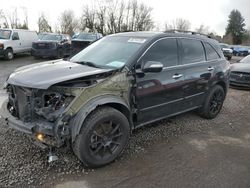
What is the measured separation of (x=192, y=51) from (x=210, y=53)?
71 centimetres

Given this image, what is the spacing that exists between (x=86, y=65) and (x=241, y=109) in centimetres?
461

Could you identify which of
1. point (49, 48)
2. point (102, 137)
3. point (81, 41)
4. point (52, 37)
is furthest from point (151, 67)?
point (52, 37)

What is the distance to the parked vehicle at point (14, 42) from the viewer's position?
604 inches

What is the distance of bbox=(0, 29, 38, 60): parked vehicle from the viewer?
15.3 meters

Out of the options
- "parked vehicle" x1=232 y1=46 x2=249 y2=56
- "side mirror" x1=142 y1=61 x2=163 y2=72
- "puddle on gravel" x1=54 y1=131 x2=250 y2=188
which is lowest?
"parked vehicle" x1=232 y1=46 x2=249 y2=56

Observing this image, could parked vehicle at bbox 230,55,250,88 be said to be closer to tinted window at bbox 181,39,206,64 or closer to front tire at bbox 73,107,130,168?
tinted window at bbox 181,39,206,64

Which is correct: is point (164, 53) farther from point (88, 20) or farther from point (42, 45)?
point (88, 20)

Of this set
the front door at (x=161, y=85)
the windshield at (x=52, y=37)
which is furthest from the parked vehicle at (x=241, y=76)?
the windshield at (x=52, y=37)

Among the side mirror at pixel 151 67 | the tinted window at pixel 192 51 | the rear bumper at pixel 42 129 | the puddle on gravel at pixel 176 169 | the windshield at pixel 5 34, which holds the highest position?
the windshield at pixel 5 34

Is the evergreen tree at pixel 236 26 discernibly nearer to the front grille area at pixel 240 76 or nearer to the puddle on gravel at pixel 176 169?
the front grille area at pixel 240 76

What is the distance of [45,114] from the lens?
3.21 meters

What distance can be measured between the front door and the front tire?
492mm

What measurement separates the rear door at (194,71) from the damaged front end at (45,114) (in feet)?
7.85

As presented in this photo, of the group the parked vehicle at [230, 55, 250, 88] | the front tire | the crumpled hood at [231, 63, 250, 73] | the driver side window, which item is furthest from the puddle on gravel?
the crumpled hood at [231, 63, 250, 73]
